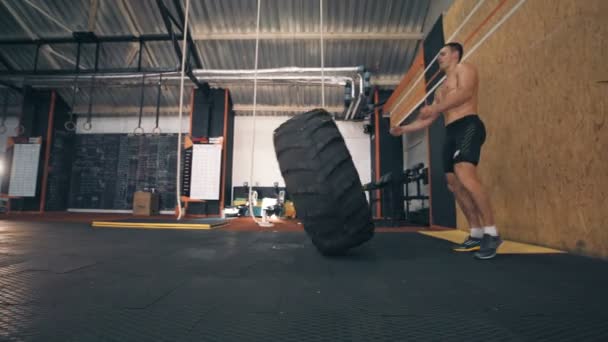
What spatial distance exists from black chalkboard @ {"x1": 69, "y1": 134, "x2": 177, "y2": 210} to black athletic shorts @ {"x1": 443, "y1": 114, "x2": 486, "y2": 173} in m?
6.09

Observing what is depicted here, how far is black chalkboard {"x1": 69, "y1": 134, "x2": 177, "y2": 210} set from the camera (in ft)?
20.4

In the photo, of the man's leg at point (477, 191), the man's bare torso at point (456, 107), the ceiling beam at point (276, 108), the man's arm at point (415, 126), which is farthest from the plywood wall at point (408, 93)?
the man's leg at point (477, 191)

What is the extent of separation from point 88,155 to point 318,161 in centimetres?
777

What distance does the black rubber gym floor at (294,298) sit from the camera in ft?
1.68

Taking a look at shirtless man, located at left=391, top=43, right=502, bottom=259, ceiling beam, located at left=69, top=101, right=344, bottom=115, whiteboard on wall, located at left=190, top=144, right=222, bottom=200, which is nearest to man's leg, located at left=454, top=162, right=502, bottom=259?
shirtless man, located at left=391, top=43, right=502, bottom=259

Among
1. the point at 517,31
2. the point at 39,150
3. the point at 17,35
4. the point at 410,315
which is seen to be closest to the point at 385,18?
Answer: the point at 517,31

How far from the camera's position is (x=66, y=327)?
1.68ft

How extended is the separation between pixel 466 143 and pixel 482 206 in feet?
1.23

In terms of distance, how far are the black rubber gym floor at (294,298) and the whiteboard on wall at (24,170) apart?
6668mm

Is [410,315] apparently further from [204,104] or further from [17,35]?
[17,35]

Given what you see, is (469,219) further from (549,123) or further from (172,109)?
(172,109)

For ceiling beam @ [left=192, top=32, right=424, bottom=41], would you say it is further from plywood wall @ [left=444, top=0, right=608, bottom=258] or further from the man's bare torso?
the man's bare torso

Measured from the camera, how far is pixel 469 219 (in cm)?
163

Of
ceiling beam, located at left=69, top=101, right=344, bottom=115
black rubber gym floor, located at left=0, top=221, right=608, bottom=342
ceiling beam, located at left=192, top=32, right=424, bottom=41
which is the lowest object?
black rubber gym floor, located at left=0, top=221, right=608, bottom=342
